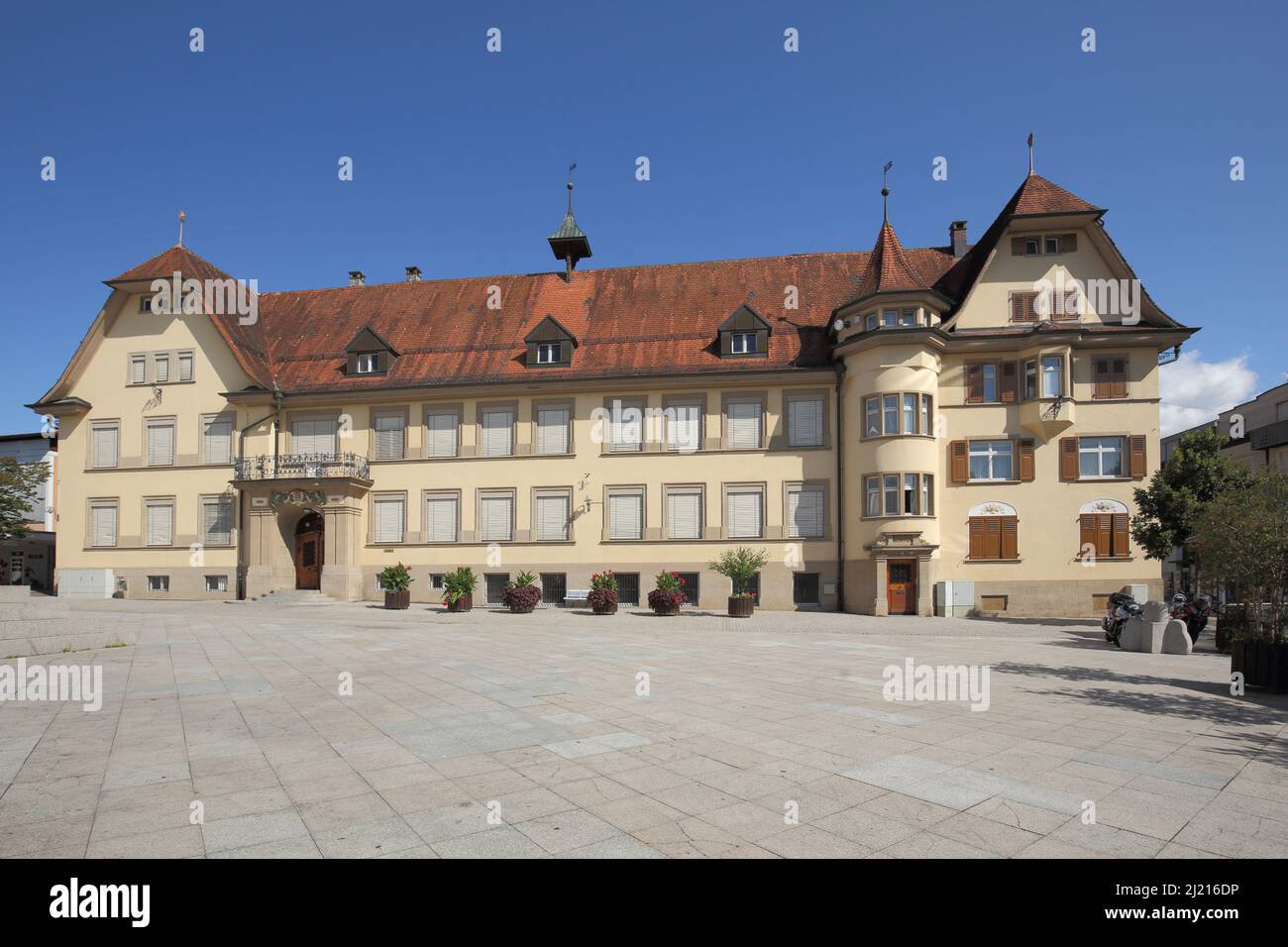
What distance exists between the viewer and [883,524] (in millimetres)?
28344

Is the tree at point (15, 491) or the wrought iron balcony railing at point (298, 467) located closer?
the wrought iron balcony railing at point (298, 467)

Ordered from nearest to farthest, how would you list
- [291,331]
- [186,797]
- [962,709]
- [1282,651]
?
[186,797] < [962,709] < [1282,651] < [291,331]

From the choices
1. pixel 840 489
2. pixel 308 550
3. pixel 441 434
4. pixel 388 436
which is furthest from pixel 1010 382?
pixel 308 550

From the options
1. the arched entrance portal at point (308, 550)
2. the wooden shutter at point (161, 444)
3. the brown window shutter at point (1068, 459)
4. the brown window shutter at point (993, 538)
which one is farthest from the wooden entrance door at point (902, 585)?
the wooden shutter at point (161, 444)

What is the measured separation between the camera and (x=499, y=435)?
3266cm

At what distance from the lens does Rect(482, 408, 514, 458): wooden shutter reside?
32594 mm

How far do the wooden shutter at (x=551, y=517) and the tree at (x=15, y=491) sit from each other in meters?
24.5

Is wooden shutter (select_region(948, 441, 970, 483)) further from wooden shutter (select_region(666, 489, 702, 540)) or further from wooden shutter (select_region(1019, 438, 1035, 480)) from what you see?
wooden shutter (select_region(666, 489, 702, 540))

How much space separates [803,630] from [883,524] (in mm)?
7835

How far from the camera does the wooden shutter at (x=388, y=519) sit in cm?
3284

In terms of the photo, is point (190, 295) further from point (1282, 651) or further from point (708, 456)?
point (1282, 651)

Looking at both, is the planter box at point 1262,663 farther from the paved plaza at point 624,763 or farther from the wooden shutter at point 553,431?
the wooden shutter at point 553,431

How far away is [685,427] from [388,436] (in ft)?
43.4
